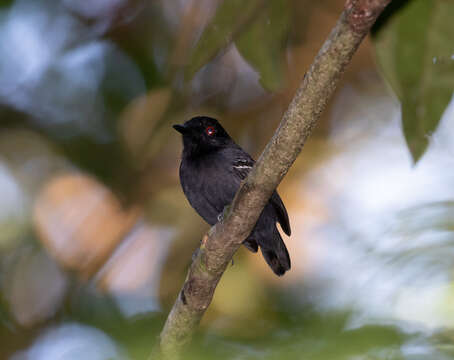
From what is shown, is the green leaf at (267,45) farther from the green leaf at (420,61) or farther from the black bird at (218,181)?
the black bird at (218,181)

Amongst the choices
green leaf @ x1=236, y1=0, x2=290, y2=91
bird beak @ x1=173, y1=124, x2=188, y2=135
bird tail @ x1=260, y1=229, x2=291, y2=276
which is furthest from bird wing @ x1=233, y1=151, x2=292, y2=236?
green leaf @ x1=236, y1=0, x2=290, y2=91

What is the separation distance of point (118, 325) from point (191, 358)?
0.15 metres

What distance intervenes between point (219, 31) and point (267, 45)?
0.98 feet

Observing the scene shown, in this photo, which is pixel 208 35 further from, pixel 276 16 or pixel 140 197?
pixel 140 197

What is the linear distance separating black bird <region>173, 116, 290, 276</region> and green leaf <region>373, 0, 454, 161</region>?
119 centimetres

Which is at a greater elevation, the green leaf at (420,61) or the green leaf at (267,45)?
the green leaf at (267,45)

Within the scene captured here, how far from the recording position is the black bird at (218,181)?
316 cm

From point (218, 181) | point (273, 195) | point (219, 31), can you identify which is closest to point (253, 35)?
point (219, 31)

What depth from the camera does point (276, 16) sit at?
83.2 inches

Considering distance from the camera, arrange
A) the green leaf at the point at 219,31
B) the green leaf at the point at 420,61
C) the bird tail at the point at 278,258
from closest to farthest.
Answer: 1. the green leaf at the point at 420,61
2. the green leaf at the point at 219,31
3. the bird tail at the point at 278,258

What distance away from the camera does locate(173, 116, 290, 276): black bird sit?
3160 mm

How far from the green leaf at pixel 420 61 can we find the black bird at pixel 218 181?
3.91ft

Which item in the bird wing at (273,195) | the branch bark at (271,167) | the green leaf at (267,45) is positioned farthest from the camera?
the bird wing at (273,195)

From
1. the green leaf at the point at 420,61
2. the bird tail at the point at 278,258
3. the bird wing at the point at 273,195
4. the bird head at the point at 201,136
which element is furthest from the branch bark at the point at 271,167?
the bird head at the point at 201,136
